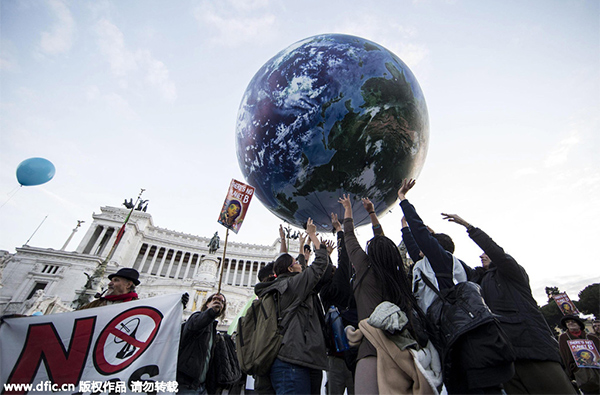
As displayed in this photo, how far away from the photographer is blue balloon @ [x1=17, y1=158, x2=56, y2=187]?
891cm

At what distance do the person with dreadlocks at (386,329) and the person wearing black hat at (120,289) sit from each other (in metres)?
2.70

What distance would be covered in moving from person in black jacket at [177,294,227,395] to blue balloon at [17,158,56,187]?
9477 millimetres

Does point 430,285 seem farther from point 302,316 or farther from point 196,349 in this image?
point 196,349

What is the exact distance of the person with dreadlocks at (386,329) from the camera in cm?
169

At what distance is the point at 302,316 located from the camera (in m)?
2.29

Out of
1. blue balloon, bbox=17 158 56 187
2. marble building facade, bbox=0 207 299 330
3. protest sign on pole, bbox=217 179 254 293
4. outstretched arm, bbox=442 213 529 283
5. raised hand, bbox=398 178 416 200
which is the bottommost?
outstretched arm, bbox=442 213 529 283

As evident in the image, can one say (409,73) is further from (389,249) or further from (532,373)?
(532,373)

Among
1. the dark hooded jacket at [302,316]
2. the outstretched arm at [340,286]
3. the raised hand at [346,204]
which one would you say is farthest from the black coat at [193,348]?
the raised hand at [346,204]

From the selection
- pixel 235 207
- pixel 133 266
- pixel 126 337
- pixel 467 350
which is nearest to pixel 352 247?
pixel 467 350

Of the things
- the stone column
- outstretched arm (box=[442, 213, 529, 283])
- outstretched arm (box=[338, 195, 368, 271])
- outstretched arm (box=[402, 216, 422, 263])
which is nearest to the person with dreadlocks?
outstretched arm (box=[338, 195, 368, 271])

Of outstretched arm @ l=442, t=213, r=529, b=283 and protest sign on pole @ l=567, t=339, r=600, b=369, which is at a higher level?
outstretched arm @ l=442, t=213, r=529, b=283

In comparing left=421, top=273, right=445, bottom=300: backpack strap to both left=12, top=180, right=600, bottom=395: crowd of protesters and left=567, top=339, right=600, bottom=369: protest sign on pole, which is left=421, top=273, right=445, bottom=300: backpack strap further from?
left=567, top=339, right=600, bottom=369: protest sign on pole

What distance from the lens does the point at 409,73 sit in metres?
3.33

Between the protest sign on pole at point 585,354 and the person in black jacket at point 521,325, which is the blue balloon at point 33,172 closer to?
the person in black jacket at point 521,325
